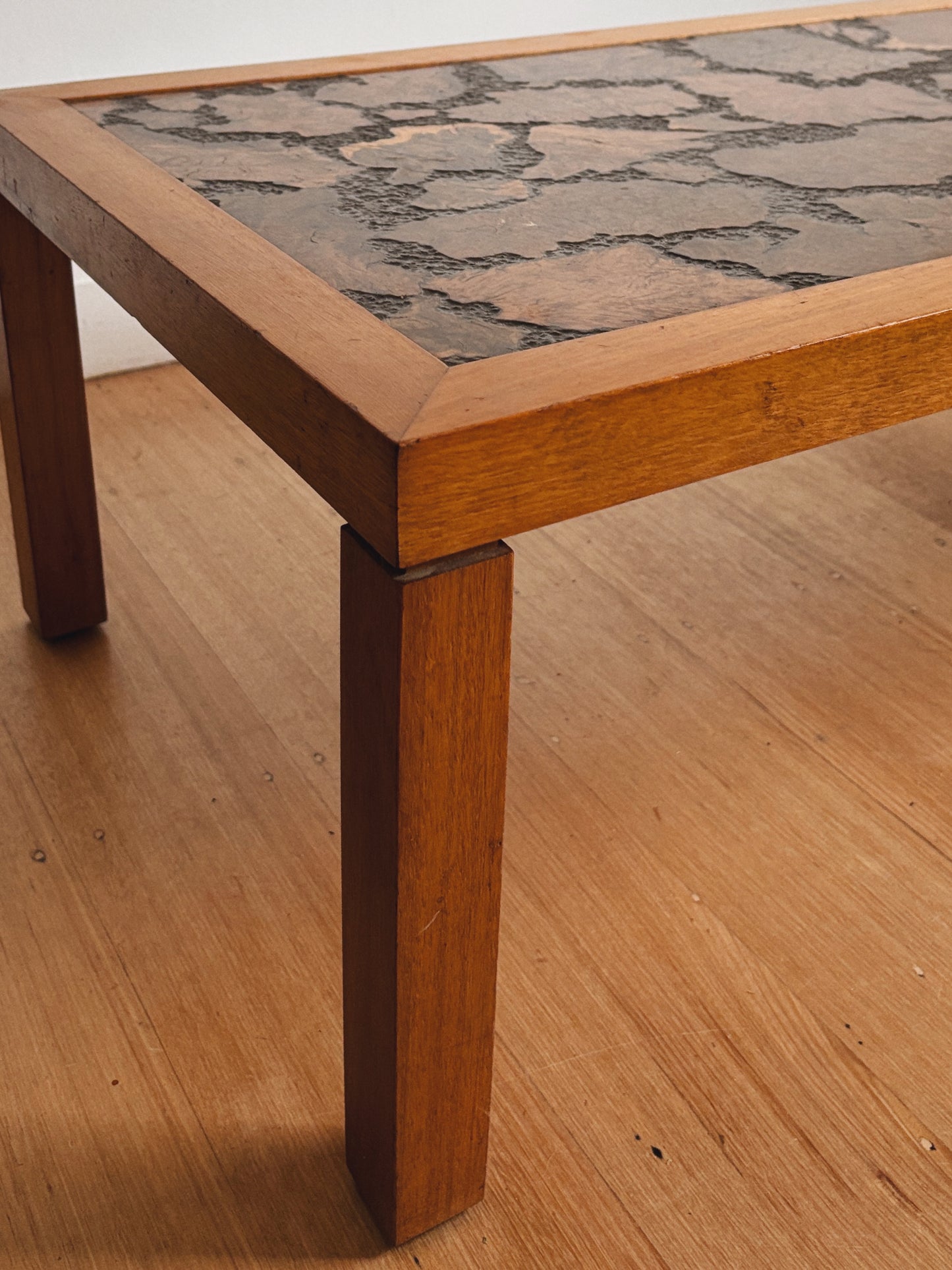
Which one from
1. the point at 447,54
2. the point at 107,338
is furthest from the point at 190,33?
the point at 447,54

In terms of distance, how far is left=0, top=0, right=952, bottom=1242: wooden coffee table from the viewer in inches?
25.7

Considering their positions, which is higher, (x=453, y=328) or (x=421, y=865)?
(x=453, y=328)

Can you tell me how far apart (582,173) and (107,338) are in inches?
48.0

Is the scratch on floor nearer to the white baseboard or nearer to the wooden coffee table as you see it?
the wooden coffee table

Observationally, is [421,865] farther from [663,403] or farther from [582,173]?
[582,173]

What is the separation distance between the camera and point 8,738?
1.28 meters

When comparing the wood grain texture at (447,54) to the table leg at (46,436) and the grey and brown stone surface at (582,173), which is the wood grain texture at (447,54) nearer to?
the grey and brown stone surface at (582,173)

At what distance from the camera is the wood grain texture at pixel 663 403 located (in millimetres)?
619

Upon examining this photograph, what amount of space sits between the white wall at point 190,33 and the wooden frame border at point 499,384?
1.14 m

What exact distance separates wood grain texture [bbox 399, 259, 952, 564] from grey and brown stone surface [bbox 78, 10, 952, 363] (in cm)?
4

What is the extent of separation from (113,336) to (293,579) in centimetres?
73

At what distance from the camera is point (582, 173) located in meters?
1.01

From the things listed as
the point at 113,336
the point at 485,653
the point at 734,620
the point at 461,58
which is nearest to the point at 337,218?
the point at 485,653

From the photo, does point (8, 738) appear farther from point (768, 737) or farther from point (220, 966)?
point (768, 737)
